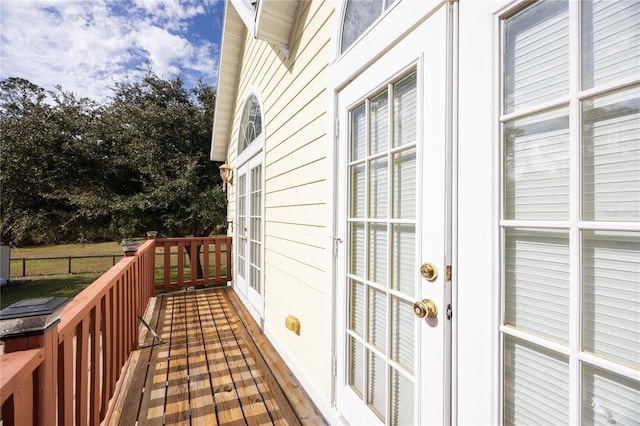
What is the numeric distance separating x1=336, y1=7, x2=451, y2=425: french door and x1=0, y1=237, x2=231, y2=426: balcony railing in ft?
4.23

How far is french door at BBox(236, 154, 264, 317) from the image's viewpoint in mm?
3725

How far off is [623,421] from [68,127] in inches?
414

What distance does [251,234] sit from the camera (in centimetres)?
414

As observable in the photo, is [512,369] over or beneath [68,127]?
beneath

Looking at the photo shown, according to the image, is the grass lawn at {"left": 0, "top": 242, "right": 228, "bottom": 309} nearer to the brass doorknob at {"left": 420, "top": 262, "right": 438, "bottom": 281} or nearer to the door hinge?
the door hinge

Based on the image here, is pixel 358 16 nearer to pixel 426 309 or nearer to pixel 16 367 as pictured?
pixel 426 309

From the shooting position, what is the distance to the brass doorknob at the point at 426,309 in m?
1.11

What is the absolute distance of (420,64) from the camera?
47.4 inches

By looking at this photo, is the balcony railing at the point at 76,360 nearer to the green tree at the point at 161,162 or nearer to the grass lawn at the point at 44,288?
the green tree at the point at 161,162

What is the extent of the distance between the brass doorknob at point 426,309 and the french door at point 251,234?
8.36 feet

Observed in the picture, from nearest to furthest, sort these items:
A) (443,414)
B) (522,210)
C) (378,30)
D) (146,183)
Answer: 1. (522,210)
2. (443,414)
3. (378,30)
4. (146,183)

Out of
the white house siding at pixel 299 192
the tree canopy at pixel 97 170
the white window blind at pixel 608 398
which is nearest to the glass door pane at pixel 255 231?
the white house siding at pixel 299 192

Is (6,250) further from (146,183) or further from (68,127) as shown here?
(146,183)

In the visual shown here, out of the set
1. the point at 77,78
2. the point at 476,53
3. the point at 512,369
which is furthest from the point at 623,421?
the point at 77,78
